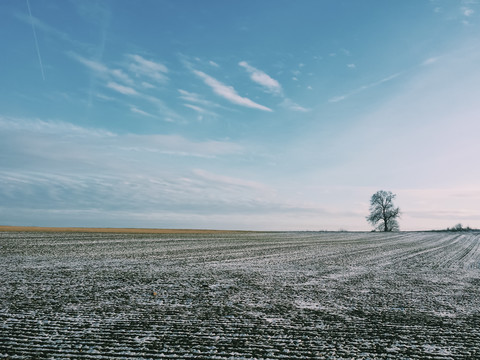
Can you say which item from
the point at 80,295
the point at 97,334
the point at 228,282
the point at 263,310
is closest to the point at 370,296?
the point at 263,310

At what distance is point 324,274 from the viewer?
30.9 feet

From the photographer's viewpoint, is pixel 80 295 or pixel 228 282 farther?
pixel 228 282

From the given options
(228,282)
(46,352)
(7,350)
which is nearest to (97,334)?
(46,352)

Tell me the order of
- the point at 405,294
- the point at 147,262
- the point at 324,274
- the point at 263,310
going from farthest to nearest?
the point at 147,262 < the point at 324,274 < the point at 405,294 < the point at 263,310

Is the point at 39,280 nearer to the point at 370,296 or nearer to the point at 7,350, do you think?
the point at 7,350

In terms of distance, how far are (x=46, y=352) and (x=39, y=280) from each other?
487 cm

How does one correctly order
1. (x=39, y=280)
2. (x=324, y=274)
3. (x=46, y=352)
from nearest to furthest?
(x=46, y=352) < (x=39, y=280) < (x=324, y=274)

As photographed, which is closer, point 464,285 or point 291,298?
point 291,298

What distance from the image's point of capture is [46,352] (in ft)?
12.0

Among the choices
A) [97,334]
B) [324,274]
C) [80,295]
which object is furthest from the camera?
[324,274]

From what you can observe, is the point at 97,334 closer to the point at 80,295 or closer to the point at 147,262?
the point at 80,295

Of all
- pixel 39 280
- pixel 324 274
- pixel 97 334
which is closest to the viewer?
pixel 97 334

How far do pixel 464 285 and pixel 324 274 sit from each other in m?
3.21

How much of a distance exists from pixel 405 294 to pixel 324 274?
2.73 meters
